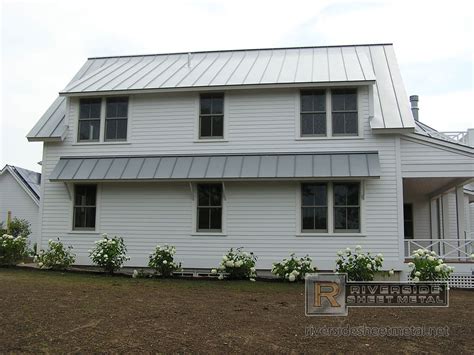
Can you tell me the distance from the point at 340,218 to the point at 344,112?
10.4 feet

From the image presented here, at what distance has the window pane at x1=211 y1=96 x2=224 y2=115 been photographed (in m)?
15.8

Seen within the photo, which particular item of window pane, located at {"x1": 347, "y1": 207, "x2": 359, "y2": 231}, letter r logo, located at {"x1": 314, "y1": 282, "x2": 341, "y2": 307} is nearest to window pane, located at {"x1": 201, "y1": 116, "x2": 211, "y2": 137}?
window pane, located at {"x1": 347, "y1": 207, "x2": 359, "y2": 231}

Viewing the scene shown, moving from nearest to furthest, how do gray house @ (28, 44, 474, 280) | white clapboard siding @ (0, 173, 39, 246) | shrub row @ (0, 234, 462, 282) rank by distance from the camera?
shrub row @ (0, 234, 462, 282)
gray house @ (28, 44, 474, 280)
white clapboard siding @ (0, 173, 39, 246)

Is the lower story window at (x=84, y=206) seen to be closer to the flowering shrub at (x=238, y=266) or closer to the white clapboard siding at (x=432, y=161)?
the flowering shrub at (x=238, y=266)

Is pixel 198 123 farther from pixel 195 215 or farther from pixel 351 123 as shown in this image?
pixel 351 123

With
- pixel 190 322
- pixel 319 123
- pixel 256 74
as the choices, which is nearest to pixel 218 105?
pixel 256 74

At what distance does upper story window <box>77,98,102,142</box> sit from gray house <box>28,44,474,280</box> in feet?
0.12

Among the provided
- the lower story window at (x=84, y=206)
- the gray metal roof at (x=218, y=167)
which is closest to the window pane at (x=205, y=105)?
the gray metal roof at (x=218, y=167)

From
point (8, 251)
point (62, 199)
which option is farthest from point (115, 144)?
point (8, 251)

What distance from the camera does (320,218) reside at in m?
14.7

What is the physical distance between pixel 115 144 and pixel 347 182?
287 inches

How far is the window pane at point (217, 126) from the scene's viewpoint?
Answer: 51.4 feet

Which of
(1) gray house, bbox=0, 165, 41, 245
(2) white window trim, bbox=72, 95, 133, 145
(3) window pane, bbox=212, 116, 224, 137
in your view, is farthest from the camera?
(1) gray house, bbox=0, 165, 41, 245

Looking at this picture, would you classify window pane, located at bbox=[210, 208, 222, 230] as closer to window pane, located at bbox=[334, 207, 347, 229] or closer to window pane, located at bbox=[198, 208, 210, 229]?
window pane, located at bbox=[198, 208, 210, 229]
